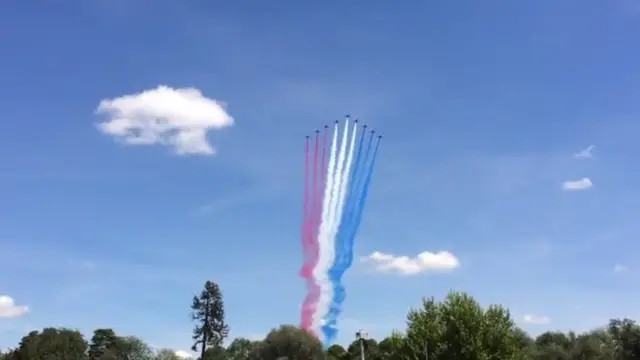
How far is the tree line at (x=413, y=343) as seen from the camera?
63.2 metres

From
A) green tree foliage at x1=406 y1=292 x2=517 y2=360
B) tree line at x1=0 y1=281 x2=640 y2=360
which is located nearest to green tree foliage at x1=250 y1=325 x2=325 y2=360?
tree line at x1=0 y1=281 x2=640 y2=360

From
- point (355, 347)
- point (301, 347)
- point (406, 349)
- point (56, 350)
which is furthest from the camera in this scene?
point (56, 350)

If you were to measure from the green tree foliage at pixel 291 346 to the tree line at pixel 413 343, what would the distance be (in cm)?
3

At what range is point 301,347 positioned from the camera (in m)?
112

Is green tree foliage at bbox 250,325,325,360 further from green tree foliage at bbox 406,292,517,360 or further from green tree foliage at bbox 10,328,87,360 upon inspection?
green tree foliage at bbox 10,328,87,360

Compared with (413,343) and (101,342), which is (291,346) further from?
(101,342)

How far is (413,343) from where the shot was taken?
65438 millimetres

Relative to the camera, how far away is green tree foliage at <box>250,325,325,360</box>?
11250 cm

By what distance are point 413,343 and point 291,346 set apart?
2031 inches

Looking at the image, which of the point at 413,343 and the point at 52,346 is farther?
the point at 52,346

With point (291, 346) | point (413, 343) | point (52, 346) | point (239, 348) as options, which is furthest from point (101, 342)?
point (413, 343)

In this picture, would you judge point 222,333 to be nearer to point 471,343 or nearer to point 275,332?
point 275,332

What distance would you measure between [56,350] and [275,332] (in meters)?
Result: 64.5

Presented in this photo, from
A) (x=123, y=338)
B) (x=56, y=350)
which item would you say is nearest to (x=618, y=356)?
(x=123, y=338)
